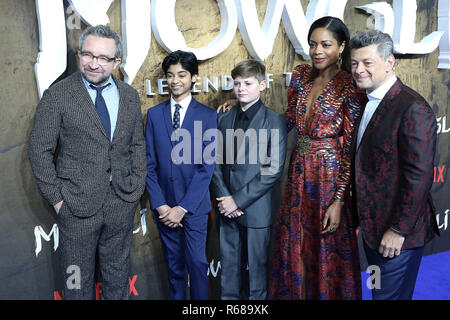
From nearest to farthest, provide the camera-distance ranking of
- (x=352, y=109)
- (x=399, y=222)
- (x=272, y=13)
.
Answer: (x=399, y=222) → (x=352, y=109) → (x=272, y=13)

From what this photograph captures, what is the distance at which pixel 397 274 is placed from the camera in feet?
6.32

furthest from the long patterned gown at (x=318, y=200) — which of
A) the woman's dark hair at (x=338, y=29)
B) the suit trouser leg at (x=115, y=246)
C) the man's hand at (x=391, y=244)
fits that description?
the suit trouser leg at (x=115, y=246)

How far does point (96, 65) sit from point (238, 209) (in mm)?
1150

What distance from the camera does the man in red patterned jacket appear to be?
1784 millimetres

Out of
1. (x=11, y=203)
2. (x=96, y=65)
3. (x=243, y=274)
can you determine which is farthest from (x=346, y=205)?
(x=11, y=203)

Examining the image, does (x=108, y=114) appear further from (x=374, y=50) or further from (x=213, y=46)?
(x=374, y=50)

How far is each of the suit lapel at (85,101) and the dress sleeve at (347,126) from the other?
51.3 inches

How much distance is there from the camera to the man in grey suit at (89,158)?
1.96 meters

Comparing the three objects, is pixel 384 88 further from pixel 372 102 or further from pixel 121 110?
pixel 121 110

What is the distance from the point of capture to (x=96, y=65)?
6.47 ft

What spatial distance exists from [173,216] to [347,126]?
1.12m

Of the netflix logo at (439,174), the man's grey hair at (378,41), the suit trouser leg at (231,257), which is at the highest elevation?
the man's grey hair at (378,41)

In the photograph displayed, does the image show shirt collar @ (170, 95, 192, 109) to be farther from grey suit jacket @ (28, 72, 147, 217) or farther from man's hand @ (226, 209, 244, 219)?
man's hand @ (226, 209, 244, 219)

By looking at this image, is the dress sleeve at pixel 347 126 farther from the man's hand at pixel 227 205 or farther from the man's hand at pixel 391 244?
the man's hand at pixel 227 205
